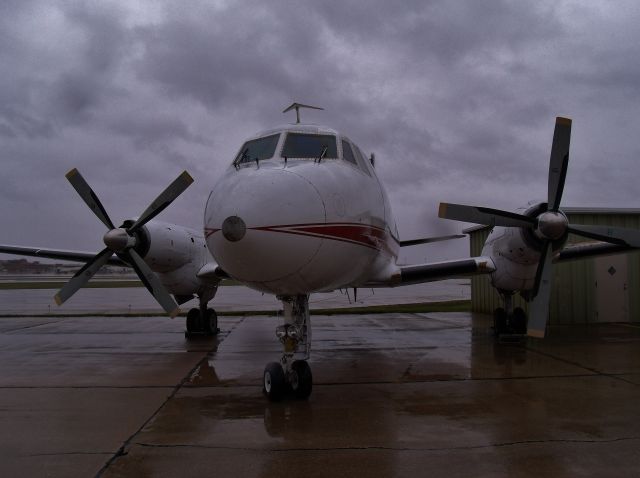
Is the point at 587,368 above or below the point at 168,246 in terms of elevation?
below

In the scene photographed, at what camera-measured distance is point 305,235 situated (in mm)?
5734

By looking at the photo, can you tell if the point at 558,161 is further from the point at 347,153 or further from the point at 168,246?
the point at 168,246

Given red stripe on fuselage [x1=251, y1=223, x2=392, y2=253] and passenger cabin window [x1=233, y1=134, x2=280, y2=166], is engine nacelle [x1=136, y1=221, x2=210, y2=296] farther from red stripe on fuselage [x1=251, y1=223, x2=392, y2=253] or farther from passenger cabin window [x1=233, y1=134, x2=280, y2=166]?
red stripe on fuselage [x1=251, y1=223, x2=392, y2=253]

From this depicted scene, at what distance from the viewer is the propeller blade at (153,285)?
9984 millimetres

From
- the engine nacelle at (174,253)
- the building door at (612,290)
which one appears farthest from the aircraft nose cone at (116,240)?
the building door at (612,290)

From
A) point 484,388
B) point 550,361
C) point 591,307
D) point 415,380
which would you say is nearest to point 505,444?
point 484,388

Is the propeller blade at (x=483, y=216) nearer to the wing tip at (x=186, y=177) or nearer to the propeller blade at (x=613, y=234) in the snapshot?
the propeller blade at (x=613, y=234)

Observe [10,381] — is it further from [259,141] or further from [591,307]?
[591,307]

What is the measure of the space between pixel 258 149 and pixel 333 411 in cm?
366

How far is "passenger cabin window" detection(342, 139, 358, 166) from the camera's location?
25.1 feet

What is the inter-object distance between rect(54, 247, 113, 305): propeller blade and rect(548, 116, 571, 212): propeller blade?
8817 millimetres

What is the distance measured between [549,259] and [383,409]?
15.3ft

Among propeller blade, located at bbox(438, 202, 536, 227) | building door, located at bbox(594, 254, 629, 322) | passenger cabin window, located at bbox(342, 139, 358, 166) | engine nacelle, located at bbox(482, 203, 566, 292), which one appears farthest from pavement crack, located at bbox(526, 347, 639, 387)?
building door, located at bbox(594, 254, 629, 322)

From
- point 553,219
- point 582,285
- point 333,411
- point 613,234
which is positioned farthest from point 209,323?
point 582,285
